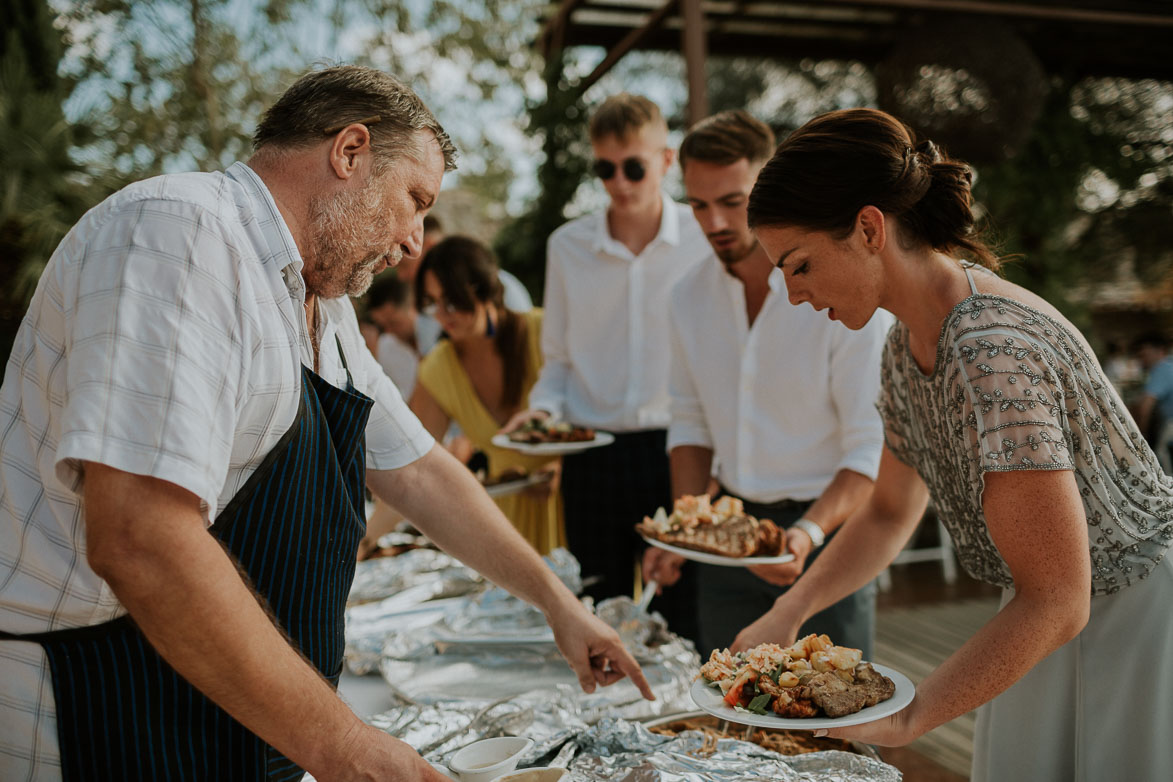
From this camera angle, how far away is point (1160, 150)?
683 centimetres

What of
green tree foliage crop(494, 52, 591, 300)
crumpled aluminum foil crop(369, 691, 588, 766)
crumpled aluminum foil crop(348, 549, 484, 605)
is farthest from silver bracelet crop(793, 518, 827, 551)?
green tree foliage crop(494, 52, 591, 300)

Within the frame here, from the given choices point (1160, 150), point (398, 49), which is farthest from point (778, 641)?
point (398, 49)

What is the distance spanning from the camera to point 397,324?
16.3 feet

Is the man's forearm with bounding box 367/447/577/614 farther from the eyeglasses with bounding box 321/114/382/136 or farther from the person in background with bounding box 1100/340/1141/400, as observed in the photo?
the person in background with bounding box 1100/340/1141/400

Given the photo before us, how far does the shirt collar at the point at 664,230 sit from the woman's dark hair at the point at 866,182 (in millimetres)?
1609

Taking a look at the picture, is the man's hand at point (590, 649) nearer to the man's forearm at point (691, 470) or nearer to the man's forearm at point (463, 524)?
the man's forearm at point (463, 524)

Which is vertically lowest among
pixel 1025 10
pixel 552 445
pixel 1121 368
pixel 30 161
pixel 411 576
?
pixel 1121 368

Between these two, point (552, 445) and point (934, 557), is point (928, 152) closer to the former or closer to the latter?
point (552, 445)

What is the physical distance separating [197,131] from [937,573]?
6450 mm

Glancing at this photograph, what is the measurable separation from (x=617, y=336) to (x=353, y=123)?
1.94 m

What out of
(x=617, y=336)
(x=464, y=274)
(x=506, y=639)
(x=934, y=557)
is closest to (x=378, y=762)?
(x=506, y=639)

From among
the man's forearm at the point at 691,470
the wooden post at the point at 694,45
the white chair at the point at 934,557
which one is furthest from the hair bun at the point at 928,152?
the white chair at the point at 934,557

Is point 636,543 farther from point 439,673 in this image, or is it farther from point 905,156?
point 905,156

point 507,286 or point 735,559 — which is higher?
point 507,286
